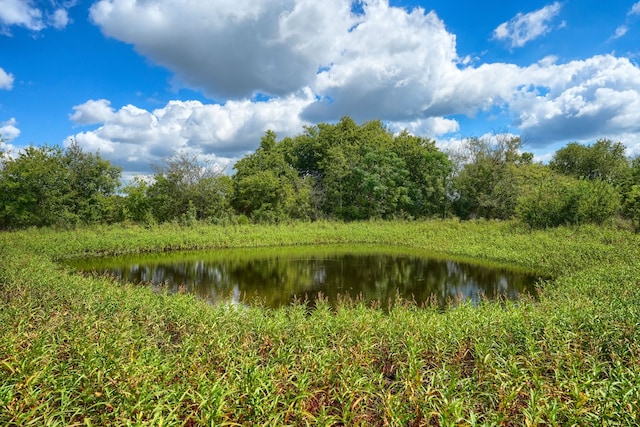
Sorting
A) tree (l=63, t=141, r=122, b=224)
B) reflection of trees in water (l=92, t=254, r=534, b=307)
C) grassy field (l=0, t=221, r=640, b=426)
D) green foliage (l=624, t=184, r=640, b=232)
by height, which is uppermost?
tree (l=63, t=141, r=122, b=224)

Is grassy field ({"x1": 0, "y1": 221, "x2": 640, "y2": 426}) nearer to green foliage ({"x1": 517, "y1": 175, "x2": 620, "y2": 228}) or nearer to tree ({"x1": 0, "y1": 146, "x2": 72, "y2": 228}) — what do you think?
green foliage ({"x1": 517, "y1": 175, "x2": 620, "y2": 228})

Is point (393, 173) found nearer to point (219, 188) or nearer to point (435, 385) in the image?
point (219, 188)

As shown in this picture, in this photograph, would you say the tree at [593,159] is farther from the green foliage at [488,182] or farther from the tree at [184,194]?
the tree at [184,194]

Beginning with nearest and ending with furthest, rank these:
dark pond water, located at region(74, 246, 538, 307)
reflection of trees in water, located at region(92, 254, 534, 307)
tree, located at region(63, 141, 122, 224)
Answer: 1. dark pond water, located at region(74, 246, 538, 307)
2. reflection of trees in water, located at region(92, 254, 534, 307)
3. tree, located at region(63, 141, 122, 224)

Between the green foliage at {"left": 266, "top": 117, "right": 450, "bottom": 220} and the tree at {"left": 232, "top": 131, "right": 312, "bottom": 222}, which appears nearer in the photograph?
the tree at {"left": 232, "top": 131, "right": 312, "bottom": 222}

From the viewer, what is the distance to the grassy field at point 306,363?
3.28m

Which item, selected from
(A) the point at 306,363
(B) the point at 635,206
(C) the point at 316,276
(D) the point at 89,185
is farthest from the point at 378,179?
(A) the point at 306,363

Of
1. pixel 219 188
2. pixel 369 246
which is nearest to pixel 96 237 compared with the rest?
pixel 219 188

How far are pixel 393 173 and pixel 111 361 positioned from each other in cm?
3105

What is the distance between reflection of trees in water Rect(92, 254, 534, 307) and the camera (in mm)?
10977

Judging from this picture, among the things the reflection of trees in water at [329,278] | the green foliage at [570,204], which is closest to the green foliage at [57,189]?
the reflection of trees in water at [329,278]

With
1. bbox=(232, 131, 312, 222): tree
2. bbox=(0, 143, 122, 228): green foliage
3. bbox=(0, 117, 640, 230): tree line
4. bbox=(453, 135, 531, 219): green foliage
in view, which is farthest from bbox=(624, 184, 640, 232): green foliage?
bbox=(0, 143, 122, 228): green foliage

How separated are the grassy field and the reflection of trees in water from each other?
3.00 metres

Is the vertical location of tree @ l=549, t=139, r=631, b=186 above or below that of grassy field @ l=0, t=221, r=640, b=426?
above
